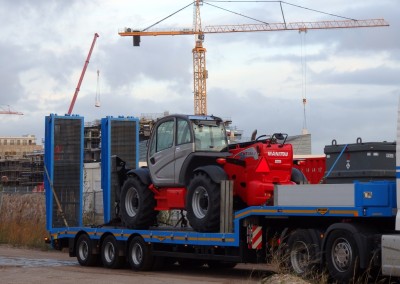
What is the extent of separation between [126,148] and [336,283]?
434 inches

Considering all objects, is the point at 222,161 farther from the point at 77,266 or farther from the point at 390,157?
the point at 77,266

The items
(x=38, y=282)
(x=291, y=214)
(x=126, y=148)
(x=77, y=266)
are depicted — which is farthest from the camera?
(x=126, y=148)

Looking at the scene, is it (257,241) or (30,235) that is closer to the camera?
(257,241)

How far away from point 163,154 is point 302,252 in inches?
198

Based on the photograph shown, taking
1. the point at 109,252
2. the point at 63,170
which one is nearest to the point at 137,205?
the point at 109,252

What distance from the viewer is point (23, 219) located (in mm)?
33062

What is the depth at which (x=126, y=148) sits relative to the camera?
78.6ft

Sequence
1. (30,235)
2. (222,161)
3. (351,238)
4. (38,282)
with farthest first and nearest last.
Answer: (30,235) → (222,161) → (38,282) → (351,238)

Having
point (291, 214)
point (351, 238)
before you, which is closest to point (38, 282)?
point (291, 214)

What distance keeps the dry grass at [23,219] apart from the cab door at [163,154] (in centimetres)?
956

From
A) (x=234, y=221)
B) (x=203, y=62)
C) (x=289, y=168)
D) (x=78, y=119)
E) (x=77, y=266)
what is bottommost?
(x=77, y=266)

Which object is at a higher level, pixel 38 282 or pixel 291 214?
pixel 291 214

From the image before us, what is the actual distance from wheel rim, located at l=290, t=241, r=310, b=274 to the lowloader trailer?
0.06 ft

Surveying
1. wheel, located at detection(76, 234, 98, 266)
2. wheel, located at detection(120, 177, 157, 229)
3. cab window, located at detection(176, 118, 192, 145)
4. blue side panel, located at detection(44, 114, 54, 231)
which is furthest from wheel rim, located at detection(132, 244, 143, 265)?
blue side panel, located at detection(44, 114, 54, 231)
